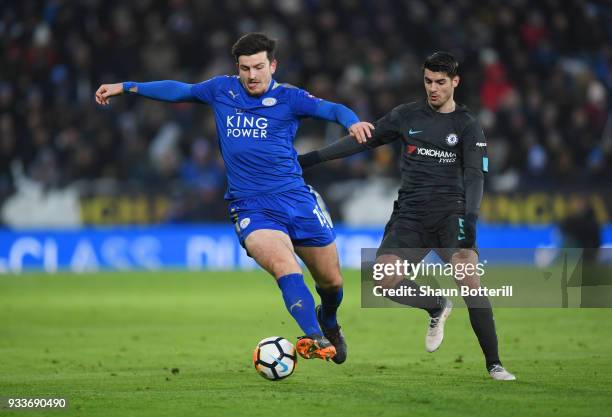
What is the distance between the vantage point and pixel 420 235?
8227mm

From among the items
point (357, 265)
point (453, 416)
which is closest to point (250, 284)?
point (357, 265)

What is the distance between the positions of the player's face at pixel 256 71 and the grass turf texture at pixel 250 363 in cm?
207

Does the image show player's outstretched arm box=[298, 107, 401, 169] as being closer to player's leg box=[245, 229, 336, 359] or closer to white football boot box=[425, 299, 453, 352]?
player's leg box=[245, 229, 336, 359]

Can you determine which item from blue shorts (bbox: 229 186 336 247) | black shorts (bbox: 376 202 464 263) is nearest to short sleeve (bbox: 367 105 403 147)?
black shorts (bbox: 376 202 464 263)

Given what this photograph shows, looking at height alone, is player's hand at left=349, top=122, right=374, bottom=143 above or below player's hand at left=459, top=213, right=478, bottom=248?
above

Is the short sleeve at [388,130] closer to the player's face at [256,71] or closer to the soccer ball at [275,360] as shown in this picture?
the player's face at [256,71]

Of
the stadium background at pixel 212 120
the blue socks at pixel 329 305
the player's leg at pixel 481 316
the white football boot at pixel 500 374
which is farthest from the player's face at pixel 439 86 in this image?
the stadium background at pixel 212 120

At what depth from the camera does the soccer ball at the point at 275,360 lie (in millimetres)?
7320

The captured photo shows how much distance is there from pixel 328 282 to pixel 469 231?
1.17 metres

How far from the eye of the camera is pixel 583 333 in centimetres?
1112

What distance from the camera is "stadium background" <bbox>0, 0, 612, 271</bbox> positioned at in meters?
19.8

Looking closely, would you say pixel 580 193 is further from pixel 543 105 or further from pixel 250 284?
pixel 250 284

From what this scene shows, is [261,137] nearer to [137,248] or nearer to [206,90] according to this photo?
[206,90]

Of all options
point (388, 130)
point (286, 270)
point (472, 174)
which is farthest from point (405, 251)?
point (286, 270)
